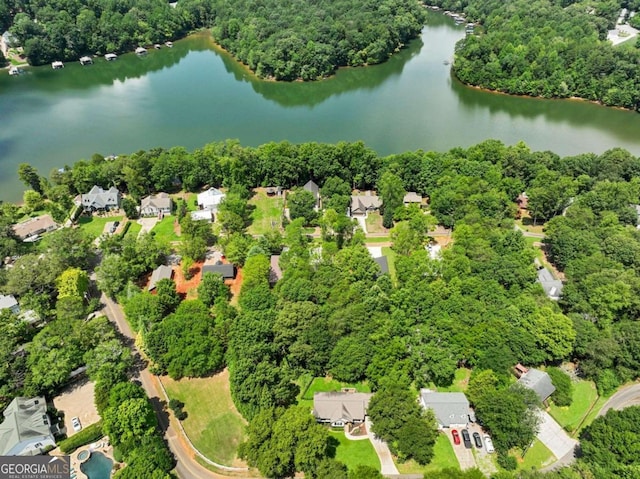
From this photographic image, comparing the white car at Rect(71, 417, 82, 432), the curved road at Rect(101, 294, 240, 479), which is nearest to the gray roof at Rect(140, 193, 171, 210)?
the curved road at Rect(101, 294, 240, 479)

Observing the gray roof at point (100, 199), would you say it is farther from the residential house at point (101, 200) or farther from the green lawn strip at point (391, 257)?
the green lawn strip at point (391, 257)

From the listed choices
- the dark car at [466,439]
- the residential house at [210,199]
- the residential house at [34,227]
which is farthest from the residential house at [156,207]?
the dark car at [466,439]

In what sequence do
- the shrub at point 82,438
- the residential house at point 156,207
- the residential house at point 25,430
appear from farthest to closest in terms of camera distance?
the residential house at point 156,207
the shrub at point 82,438
the residential house at point 25,430

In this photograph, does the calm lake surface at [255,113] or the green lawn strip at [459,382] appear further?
the calm lake surface at [255,113]

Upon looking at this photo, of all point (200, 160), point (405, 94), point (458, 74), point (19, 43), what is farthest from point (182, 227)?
point (19, 43)

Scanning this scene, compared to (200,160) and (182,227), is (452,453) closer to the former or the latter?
(182,227)

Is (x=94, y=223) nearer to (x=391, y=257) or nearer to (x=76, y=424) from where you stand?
(x=76, y=424)

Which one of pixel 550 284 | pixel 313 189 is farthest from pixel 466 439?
pixel 313 189
